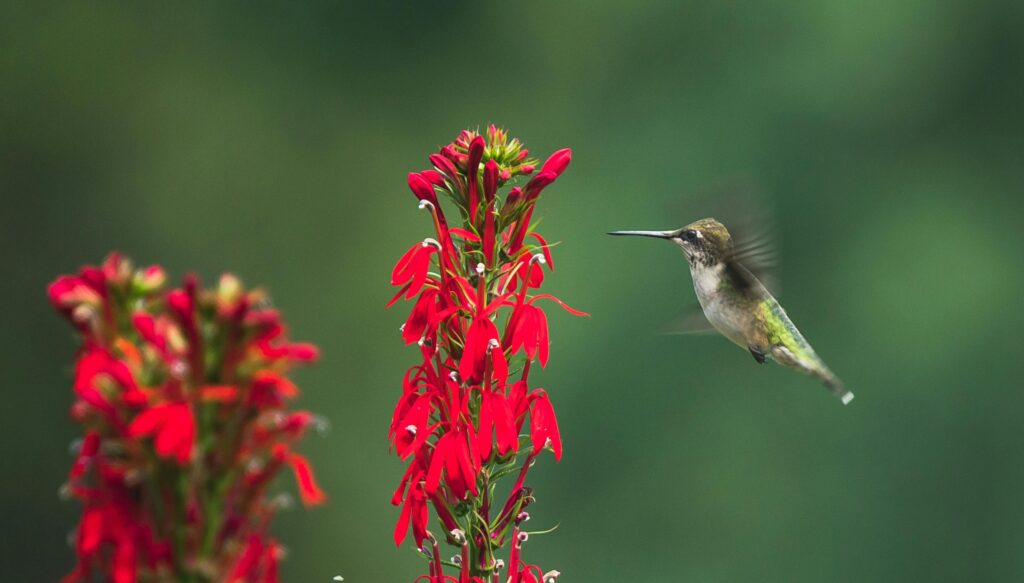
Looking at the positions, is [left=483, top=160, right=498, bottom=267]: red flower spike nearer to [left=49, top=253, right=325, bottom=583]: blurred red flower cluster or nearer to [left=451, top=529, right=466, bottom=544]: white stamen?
[left=451, top=529, right=466, bottom=544]: white stamen

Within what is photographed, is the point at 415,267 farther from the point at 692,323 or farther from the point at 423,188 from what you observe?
the point at 692,323

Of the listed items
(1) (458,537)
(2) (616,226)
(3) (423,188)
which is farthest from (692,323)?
(2) (616,226)

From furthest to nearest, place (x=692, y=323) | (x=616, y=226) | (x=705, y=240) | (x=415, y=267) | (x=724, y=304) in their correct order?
(x=616, y=226) → (x=692, y=323) → (x=724, y=304) → (x=705, y=240) → (x=415, y=267)

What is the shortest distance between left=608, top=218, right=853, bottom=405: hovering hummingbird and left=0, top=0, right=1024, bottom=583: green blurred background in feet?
13.6

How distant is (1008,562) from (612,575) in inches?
120

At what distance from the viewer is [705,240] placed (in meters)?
4.04

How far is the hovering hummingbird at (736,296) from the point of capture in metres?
4.06

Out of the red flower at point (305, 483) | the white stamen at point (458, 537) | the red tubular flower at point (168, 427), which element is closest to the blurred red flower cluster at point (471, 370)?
the white stamen at point (458, 537)

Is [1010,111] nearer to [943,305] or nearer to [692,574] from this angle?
[943,305]

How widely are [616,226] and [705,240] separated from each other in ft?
20.8

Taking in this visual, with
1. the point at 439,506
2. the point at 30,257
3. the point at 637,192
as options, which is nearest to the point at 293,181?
the point at 30,257

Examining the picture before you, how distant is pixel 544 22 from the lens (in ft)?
42.3

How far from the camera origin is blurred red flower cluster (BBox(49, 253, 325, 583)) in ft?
4.55

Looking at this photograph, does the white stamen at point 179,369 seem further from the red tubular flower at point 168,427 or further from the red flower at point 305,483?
the red flower at point 305,483
